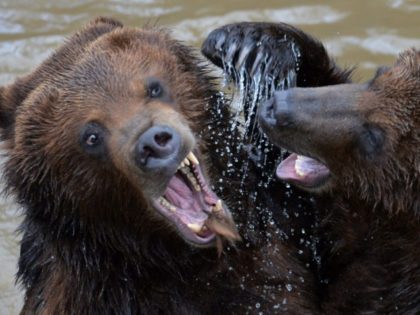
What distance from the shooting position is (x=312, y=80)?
662 cm

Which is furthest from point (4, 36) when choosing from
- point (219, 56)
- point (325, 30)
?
point (219, 56)

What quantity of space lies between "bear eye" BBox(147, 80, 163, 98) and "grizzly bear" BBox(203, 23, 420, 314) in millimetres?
552

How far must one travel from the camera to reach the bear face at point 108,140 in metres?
5.61

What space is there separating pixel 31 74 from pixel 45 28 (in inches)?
153

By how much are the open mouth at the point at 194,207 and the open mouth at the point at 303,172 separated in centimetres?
53

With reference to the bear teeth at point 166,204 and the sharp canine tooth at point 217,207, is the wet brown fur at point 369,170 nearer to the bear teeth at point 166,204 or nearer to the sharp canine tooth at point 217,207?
the sharp canine tooth at point 217,207

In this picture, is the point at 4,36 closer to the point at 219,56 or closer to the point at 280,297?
the point at 219,56

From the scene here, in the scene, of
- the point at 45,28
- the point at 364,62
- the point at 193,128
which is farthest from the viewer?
the point at 45,28

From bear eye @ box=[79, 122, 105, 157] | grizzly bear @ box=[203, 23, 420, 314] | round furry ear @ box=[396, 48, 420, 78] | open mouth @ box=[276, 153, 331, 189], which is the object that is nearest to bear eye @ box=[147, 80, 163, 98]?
bear eye @ box=[79, 122, 105, 157]

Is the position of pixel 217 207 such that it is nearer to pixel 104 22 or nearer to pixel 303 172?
pixel 303 172

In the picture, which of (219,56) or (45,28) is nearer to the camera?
(219,56)

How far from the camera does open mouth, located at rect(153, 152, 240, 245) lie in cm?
561

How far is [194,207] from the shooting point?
5.68 metres

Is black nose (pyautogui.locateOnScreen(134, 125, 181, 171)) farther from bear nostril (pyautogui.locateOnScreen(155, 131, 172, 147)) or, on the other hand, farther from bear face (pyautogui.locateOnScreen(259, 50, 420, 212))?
bear face (pyautogui.locateOnScreen(259, 50, 420, 212))
